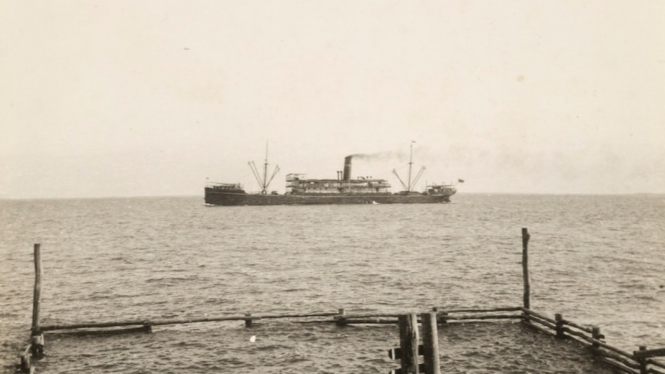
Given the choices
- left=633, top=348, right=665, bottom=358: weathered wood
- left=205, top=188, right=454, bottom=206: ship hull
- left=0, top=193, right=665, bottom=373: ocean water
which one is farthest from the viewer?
left=205, top=188, right=454, bottom=206: ship hull

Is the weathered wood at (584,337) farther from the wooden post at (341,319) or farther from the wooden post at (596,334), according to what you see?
the wooden post at (341,319)

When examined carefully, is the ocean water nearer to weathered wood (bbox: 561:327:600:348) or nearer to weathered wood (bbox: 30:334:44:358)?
weathered wood (bbox: 30:334:44:358)

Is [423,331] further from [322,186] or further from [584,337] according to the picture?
[322,186]

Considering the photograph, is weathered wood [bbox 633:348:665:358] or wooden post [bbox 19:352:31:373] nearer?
weathered wood [bbox 633:348:665:358]

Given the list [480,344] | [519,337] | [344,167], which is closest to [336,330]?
[480,344]

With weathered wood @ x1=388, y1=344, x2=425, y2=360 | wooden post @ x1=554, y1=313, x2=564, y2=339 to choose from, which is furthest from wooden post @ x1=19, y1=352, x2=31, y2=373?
wooden post @ x1=554, y1=313, x2=564, y2=339

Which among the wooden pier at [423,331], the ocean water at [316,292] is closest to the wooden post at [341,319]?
the wooden pier at [423,331]

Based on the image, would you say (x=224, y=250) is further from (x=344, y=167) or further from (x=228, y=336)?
(x=344, y=167)

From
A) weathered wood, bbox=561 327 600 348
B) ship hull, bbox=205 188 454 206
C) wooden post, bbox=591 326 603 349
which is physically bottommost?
weathered wood, bbox=561 327 600 348
